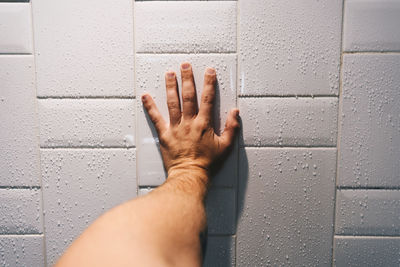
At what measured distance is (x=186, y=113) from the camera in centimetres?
96

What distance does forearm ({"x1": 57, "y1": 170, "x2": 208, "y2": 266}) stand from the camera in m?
0.59

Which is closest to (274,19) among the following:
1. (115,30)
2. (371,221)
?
(115,30)

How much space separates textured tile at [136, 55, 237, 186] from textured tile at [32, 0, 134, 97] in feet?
0.22

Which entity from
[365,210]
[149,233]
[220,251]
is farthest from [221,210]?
[365,210]

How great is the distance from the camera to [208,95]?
3.12 feet

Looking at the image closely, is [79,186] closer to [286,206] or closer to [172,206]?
[172,206]

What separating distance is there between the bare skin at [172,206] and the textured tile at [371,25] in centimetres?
52

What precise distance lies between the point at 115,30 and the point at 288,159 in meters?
0.81

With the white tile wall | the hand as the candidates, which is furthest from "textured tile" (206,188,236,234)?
the hand

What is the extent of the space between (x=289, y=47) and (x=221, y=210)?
0.66 m

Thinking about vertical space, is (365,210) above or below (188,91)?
below

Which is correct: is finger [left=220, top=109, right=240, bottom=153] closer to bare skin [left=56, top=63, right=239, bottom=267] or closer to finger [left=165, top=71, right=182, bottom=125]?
bare skin [left=56, top=63, right=239, bottom=267]

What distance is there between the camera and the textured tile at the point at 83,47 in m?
0.96

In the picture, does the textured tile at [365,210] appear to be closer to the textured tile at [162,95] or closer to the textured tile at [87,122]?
the textured tile at [162,95]
